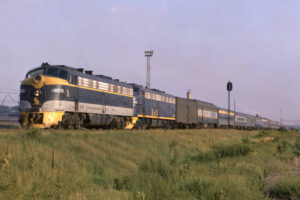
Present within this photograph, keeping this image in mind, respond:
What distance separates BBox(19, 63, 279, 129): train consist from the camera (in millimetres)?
17016

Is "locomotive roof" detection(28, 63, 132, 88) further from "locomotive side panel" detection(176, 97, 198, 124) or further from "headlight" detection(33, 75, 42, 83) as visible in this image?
"locomotive side panel" detection(176, 97, 198, 124)

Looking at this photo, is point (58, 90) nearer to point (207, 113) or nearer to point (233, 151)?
point (233, 151)

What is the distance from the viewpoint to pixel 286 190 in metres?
7.96

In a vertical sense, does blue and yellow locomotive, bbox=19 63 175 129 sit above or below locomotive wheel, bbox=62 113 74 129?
above

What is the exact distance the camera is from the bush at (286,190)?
7.73 meters

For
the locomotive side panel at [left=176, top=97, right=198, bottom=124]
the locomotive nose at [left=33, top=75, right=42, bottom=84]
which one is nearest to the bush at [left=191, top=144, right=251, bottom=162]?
the locomotive nose at [left=33, top=75, right=42, bottom=84]

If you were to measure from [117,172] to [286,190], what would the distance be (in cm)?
734

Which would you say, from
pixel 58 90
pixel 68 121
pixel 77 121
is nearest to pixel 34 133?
pixel 58 90

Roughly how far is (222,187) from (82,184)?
4570 millimetres

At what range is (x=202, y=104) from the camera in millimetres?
46938

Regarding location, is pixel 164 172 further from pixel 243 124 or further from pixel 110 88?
pixel 243 124

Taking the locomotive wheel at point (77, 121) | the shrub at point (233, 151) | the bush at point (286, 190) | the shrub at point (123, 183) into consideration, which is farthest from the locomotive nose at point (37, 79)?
the bush at point (286, 190)

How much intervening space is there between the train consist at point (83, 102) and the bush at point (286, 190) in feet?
41.7

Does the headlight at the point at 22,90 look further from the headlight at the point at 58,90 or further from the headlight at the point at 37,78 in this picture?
the headlight at the point at 58,90
